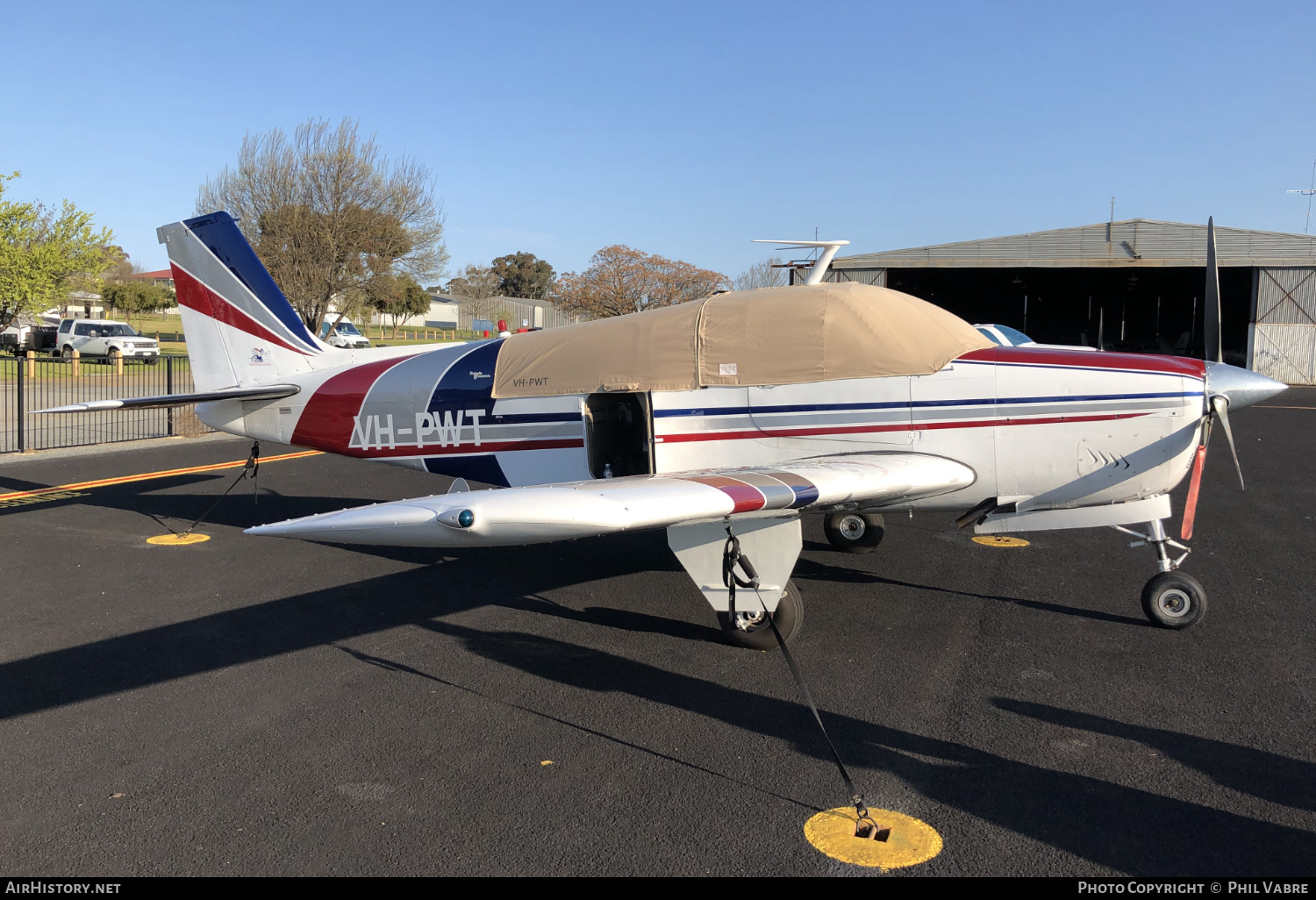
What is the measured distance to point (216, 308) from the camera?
9047 millimetres

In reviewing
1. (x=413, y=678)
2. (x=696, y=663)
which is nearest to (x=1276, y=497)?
(x=696, y=663)

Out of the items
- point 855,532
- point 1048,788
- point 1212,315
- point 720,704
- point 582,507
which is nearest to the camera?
point 1048,788

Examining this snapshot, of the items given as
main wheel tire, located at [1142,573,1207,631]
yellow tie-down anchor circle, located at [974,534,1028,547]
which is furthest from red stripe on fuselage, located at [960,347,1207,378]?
yellow tie-down anchor circle, located at [974,534,1028,547]

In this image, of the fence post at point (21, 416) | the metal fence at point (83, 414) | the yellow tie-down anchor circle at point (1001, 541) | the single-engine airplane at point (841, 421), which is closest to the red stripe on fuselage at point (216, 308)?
the single-engine airplane at point (841, 421)

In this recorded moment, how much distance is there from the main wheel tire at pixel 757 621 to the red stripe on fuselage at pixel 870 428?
3.90 feet

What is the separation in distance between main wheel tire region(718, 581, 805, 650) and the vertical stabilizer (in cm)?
530

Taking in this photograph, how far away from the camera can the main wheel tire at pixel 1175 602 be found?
5.86 m

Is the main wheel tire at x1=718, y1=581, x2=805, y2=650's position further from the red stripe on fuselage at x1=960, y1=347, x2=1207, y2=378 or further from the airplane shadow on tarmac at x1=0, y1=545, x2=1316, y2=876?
the red stripe on fuselage at x1=960, y1=347, x2=1207, y2=378

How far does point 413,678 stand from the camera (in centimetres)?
518

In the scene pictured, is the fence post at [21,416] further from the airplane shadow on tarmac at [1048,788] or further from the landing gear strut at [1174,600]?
the landing gear strut at [1174,600]

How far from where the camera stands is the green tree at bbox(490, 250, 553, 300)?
9862cm

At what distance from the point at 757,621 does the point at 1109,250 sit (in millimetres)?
37733

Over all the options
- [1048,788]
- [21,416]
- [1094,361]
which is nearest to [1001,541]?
[1094,361]

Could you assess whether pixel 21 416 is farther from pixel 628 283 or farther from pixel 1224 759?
pixel 628 283
